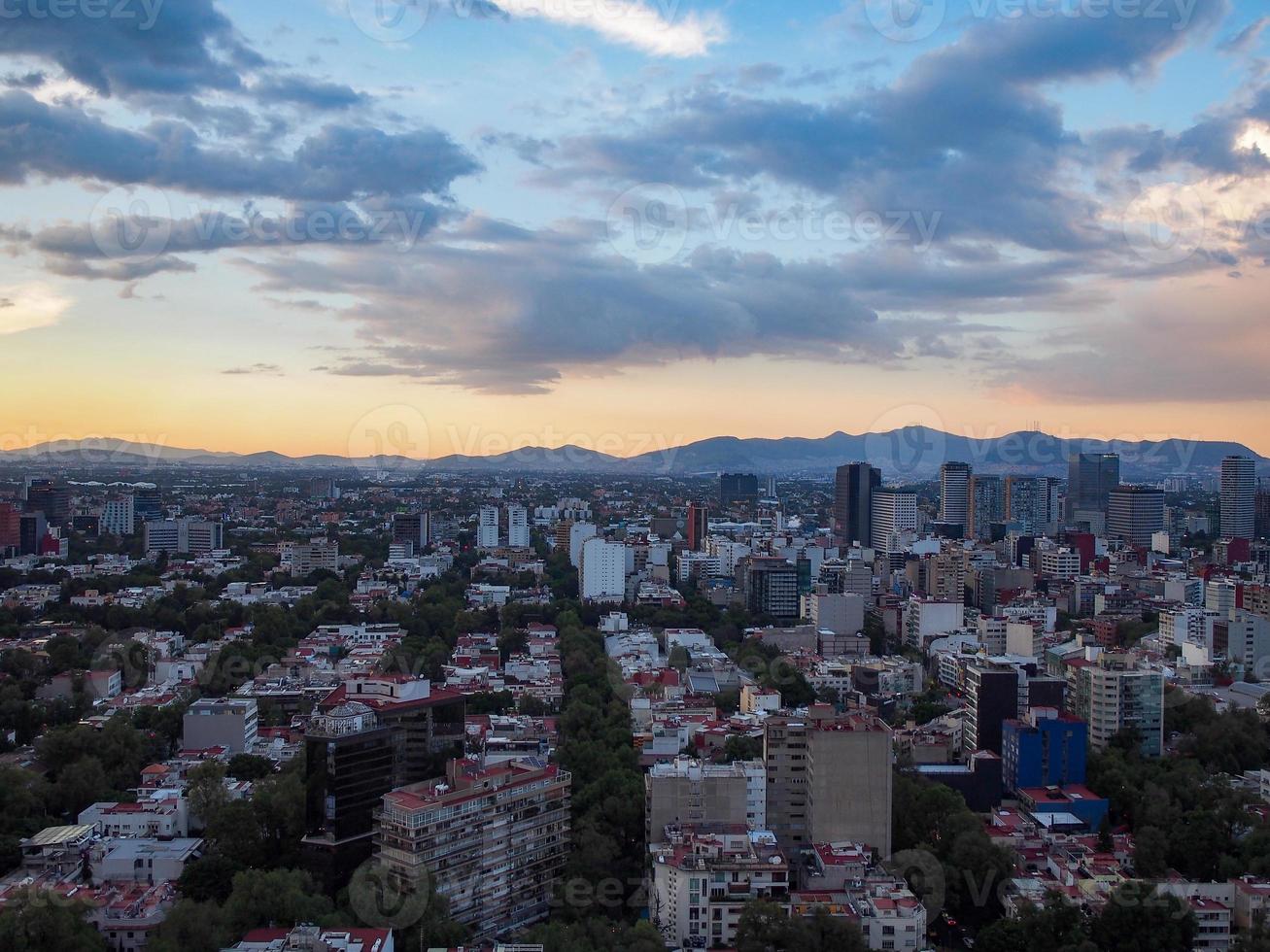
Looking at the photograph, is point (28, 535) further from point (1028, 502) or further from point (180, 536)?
point (1028, 502)

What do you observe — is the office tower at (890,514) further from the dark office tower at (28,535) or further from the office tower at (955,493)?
the dark office tower at (28,535)

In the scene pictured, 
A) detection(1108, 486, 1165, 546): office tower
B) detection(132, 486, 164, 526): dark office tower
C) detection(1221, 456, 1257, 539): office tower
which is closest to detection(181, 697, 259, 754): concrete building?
detection(132, 486, 164, 526): dark office tower

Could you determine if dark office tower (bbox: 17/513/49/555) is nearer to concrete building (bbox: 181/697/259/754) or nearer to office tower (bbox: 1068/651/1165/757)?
concrete building (bbox: 181/697/259/754)

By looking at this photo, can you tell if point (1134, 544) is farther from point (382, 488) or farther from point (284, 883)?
point (382, 488)

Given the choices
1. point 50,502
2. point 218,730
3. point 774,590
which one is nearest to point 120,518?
point 50,502

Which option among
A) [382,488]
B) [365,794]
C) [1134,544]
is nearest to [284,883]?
[365,794]
